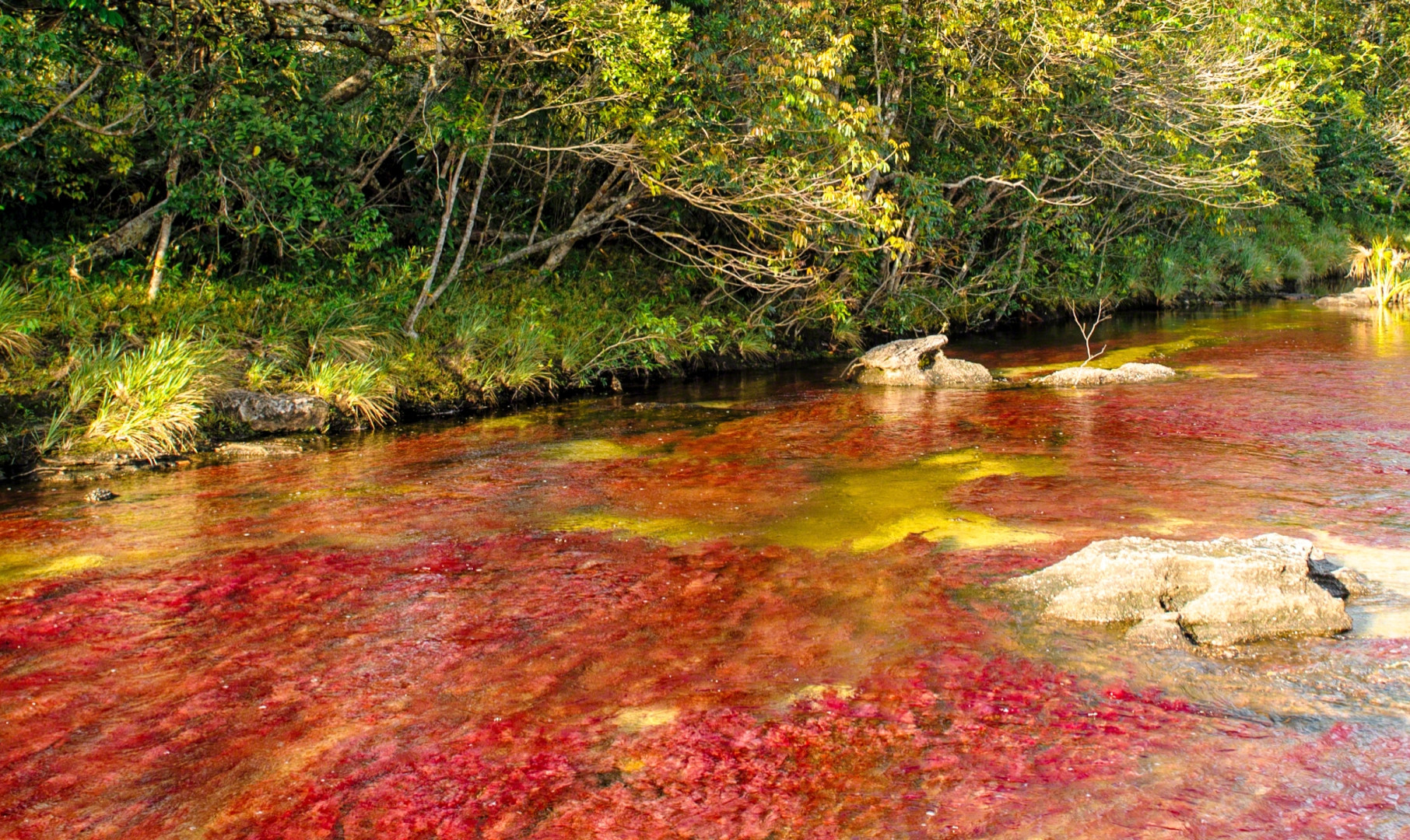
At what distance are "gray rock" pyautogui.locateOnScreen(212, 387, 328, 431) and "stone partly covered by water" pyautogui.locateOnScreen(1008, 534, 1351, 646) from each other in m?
7.75

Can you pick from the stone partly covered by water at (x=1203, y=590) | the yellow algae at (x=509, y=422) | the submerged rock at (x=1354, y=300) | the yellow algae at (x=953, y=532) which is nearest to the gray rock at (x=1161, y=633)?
the stone partly covered by water at (x=1203, y=590)

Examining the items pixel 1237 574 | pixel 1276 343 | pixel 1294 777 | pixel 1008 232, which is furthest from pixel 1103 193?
pixel 1294 777

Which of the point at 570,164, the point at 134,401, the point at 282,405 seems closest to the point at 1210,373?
the point at 570,164

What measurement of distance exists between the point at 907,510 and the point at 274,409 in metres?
6.38

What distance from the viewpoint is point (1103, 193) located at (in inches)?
810

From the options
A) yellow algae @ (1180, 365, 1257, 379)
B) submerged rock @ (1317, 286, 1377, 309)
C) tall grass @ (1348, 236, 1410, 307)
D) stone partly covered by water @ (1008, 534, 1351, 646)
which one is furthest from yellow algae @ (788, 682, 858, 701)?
tall grass @ (1348, 236, 1410, 307)

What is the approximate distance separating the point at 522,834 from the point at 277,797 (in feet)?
3.01

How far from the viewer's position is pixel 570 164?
579 inches

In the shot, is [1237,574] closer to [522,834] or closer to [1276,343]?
[522,834]

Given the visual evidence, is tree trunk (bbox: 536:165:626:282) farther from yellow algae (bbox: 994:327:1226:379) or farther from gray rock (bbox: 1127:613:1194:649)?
gray rock (bbox: 1127:613:1194:649)

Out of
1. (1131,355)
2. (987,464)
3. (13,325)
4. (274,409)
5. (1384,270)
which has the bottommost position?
(987,464)

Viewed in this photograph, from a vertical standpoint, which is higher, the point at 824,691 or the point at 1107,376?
the point at 1107,376

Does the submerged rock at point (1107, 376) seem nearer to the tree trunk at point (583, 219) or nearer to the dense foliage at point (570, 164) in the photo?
the dense foliage at point (570, 164)

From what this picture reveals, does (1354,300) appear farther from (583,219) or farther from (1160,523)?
(1160,523)
